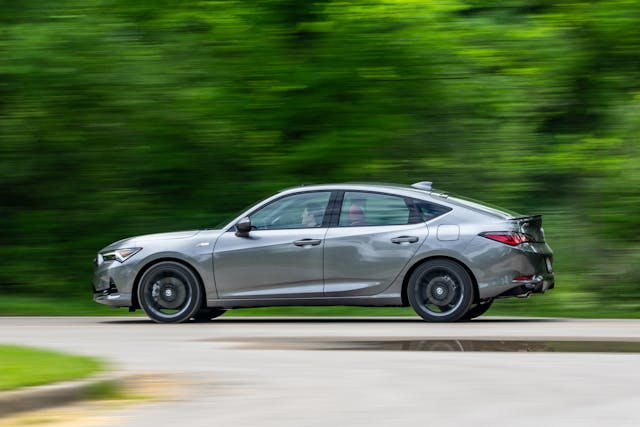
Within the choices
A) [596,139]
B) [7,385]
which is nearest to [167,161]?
[596,139]

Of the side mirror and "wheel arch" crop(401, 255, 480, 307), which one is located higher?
the side mirror

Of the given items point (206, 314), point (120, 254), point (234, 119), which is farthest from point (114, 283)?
point (234, 119)

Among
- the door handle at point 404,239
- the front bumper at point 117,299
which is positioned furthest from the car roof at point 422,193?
the front bumper at point 117,299

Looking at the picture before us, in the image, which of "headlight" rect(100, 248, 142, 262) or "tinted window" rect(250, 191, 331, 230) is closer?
"tinted window" rect(250, 191, 331, 230)

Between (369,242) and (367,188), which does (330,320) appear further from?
(367,188)

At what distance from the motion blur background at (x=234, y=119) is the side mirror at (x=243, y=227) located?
4.66 m

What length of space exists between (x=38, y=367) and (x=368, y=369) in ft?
8.19

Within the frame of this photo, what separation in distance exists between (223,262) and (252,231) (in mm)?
484

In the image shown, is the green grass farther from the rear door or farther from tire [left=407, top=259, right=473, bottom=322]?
tire [left=407, top=259, right=473, bottom=322]

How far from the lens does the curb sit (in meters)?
7.70

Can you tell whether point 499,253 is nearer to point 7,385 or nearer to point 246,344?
point 246,344

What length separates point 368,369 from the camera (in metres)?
9.91

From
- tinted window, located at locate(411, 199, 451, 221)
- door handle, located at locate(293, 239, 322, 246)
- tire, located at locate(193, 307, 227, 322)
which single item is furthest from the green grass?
tinted window, located at locate(411, 199, 451, 221)

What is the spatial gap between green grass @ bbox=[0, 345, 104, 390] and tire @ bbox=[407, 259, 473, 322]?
194 inches
